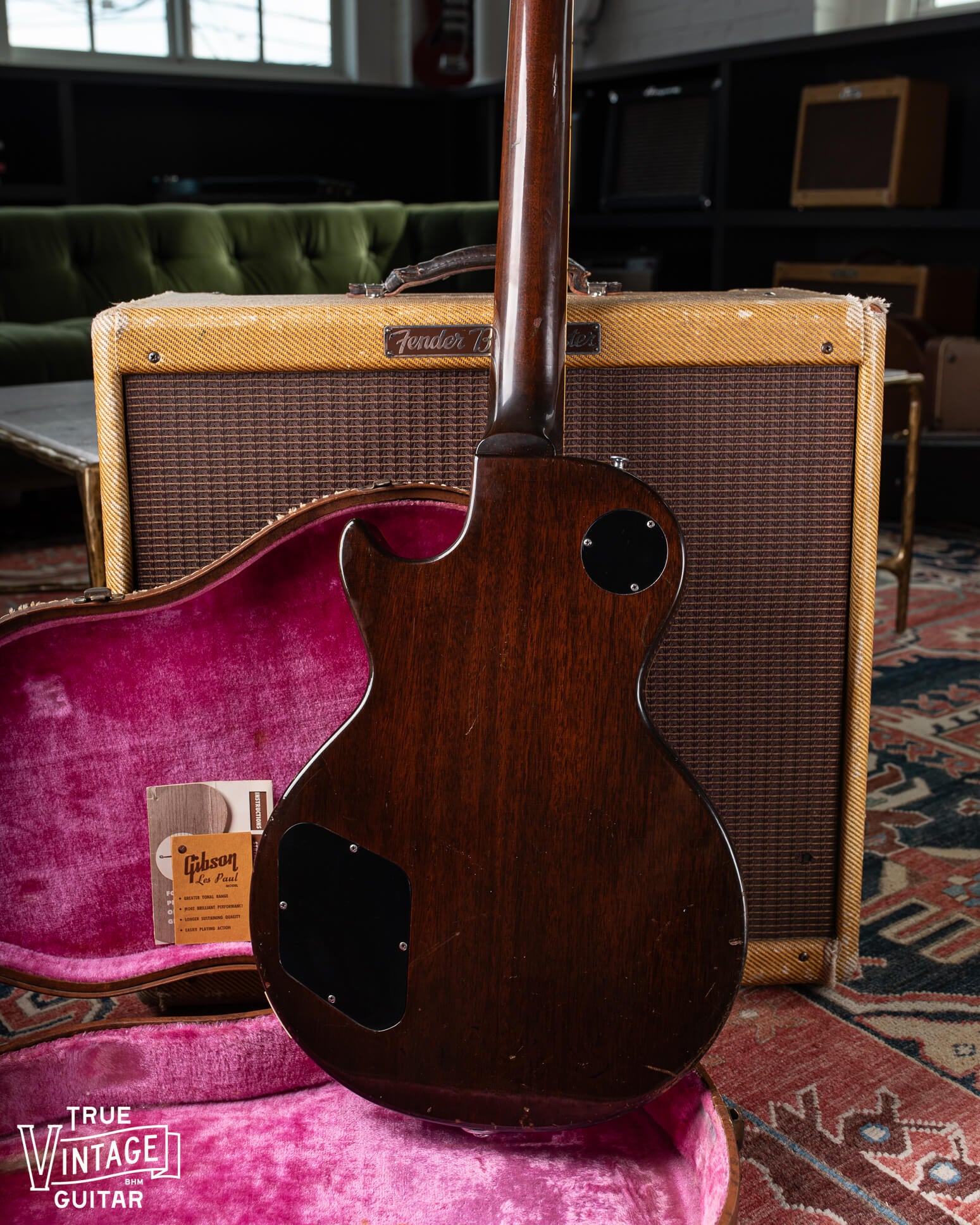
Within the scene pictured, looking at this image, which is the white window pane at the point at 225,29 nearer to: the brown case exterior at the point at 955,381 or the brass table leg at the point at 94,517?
the brown case exterior at the point at 955,381

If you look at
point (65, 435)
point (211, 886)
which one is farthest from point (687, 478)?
point (65, 435)

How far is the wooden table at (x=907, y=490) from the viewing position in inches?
76.7

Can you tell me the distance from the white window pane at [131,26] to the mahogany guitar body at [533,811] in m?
3.99

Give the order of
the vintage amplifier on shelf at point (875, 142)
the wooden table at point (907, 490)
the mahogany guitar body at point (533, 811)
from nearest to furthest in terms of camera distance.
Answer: the mahogany guitar body at point (533, 811), the wooden table at point (907, 490), the vintage amplifier on shelf at point (875, 142)

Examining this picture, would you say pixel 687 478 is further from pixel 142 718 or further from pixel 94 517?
pixel 94 517

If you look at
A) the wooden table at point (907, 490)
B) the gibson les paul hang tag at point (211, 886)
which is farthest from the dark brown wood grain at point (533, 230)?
the wooden table at point (907, 490)

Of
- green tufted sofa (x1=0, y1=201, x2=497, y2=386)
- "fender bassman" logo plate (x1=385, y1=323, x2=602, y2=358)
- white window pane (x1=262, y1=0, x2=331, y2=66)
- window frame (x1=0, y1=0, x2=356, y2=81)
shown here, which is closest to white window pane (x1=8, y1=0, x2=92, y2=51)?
window frame (x1=0, y1=0, x2=356, y2=81)

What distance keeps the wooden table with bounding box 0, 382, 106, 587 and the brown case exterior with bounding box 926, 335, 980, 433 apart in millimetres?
2005

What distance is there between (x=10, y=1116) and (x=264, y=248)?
2805 millimetres

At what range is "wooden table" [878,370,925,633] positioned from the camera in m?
1.95

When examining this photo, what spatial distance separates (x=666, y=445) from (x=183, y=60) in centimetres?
383

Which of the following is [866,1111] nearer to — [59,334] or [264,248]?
[59,334]

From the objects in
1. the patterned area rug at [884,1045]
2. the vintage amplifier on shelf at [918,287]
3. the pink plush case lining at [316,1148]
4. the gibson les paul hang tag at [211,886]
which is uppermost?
the vintage amplifier on shelf at [918,287]

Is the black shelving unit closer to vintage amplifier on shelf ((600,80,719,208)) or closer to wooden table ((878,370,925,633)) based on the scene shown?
vintage amplifier on shelf ((600,80,719,208))
